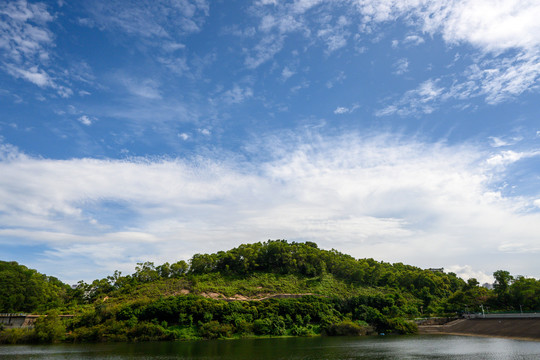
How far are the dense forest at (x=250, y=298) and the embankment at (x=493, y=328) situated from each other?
563 cm

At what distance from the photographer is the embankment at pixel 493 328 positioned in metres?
50.2

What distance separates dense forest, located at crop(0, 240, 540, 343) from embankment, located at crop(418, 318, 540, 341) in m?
5.63

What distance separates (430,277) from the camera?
103 metres

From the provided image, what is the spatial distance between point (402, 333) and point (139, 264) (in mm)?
66938

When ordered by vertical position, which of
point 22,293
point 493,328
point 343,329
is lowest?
point 343,329

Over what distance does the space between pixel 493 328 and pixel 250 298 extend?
46.9 metres

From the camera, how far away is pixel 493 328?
193 feet

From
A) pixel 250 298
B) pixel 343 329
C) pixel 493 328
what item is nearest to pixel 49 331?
pixel 250 298

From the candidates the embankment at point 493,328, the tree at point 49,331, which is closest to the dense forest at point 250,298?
the tree at point 49,331

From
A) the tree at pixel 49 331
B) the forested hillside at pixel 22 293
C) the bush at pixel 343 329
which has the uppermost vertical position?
the forested hillside at pixel 22 293

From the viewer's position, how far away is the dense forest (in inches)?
2317

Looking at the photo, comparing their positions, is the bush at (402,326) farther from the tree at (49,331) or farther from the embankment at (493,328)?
the tree at (49,331)

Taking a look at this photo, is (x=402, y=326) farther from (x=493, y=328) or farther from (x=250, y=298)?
(x=250, y=298)

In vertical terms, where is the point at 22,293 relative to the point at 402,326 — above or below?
above
